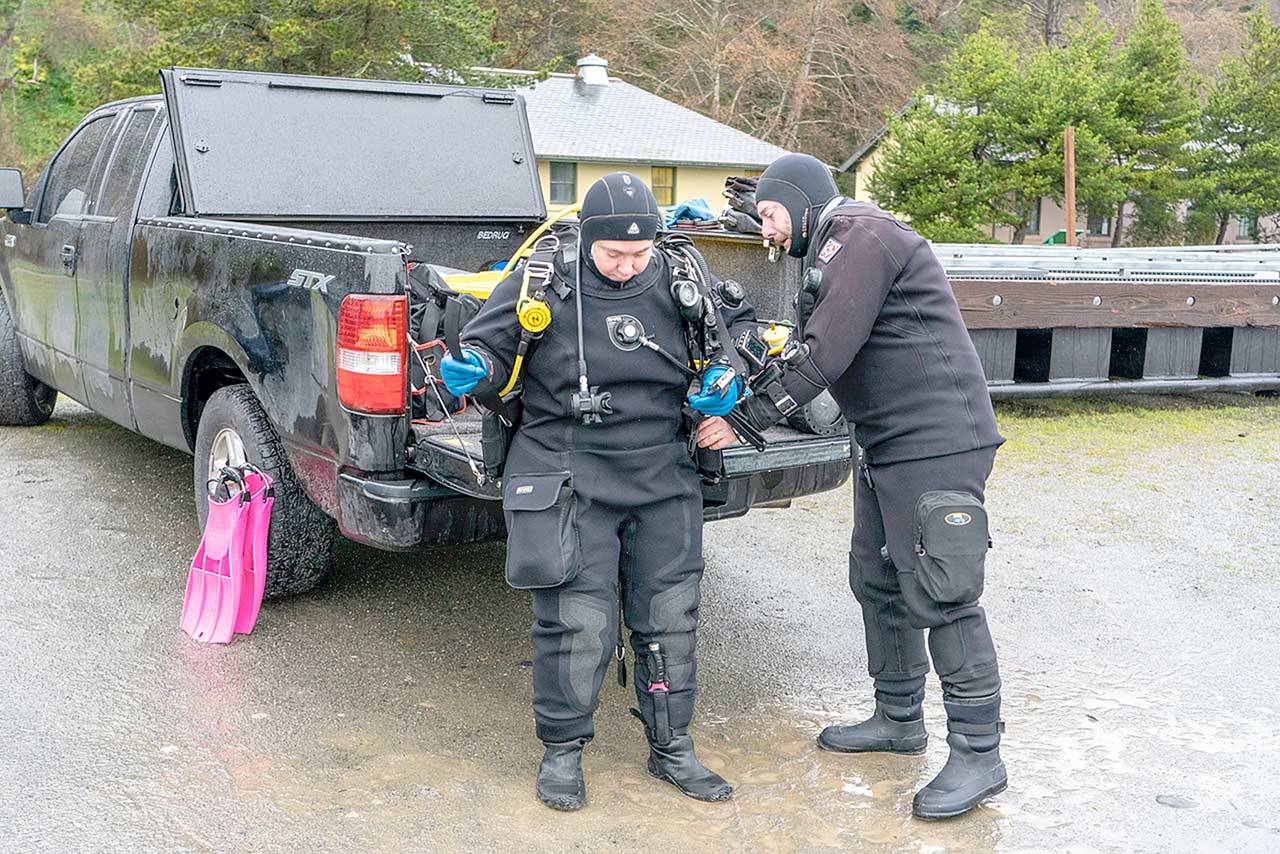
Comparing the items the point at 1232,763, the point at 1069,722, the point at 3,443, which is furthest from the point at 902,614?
the point at 3,443

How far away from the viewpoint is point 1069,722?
A: 4.32 metres

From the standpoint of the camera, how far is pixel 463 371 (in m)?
3.49

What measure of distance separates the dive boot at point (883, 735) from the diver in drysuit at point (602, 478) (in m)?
0.50

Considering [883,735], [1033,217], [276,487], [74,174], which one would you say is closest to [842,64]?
[1033,217]

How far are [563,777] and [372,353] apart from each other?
54.7 inches

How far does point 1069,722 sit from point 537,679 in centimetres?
177

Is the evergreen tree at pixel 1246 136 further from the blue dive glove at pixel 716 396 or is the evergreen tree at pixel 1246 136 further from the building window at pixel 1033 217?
the blue dive glove at pixel 716 396

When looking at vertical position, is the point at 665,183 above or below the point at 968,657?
above

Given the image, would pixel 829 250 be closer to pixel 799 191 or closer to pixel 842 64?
pixel 799 191

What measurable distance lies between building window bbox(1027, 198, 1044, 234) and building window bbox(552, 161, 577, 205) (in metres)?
12.7

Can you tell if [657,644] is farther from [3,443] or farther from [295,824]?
[3,443]

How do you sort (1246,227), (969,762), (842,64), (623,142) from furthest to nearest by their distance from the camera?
(842,64) < (623,142) < (1246,227) < (969,762)

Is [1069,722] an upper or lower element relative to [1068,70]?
lower

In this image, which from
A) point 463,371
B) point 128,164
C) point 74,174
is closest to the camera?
point 463,371
